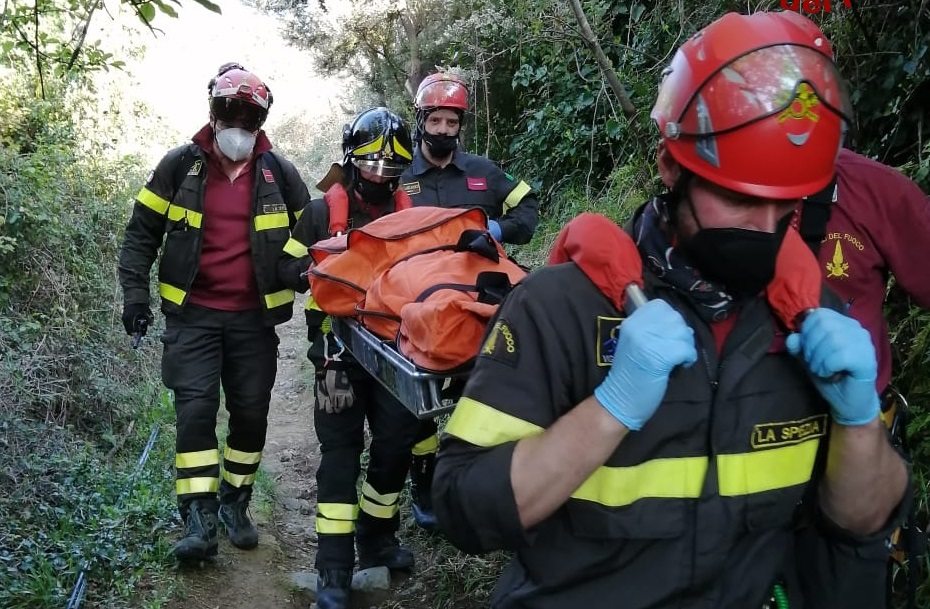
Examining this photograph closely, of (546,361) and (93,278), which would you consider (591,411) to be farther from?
(93,278)

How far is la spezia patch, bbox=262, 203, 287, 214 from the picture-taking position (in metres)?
4.15

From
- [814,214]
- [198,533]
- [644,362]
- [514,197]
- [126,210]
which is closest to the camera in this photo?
[644,362]

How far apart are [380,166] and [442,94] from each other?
111 centimetres

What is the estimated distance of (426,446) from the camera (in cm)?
431

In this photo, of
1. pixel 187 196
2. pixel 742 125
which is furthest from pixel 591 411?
pixel 187 196

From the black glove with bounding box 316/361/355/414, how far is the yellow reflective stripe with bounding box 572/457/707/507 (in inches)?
88.0

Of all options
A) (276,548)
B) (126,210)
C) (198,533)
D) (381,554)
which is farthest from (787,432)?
(126,210)

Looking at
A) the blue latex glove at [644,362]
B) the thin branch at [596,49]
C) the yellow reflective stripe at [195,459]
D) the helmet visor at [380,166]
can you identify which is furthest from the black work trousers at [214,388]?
the blue latex glove at [644,362]

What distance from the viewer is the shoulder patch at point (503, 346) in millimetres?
1401

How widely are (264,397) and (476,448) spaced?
124 inches

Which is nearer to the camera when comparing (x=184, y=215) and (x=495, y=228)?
(x=184, y=215)

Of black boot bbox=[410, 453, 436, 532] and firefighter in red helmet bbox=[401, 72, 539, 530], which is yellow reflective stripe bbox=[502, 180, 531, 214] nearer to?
firefighter in red helmet bbox=[401, 72, 539, 530]

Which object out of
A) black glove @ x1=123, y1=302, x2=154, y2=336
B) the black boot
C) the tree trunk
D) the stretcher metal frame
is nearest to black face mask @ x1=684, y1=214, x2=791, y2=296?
the stretcher metal frame

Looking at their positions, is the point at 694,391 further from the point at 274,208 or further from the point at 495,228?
the point at 274,208
